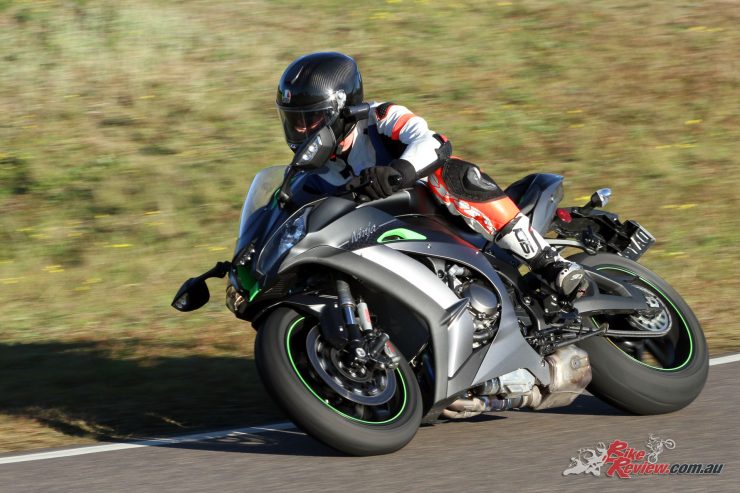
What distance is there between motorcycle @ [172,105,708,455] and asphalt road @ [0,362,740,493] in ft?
0.44

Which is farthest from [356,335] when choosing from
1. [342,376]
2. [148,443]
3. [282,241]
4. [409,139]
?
[148,443]

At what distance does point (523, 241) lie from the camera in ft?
18.8

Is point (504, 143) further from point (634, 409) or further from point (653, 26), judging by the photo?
point (634, 409)

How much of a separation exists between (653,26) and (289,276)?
9.72 metres

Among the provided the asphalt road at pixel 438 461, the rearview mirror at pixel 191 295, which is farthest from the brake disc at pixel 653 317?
the rearview mirror at pixel 191 295

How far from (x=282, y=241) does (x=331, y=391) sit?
2.24 feet

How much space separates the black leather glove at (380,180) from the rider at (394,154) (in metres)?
0.09

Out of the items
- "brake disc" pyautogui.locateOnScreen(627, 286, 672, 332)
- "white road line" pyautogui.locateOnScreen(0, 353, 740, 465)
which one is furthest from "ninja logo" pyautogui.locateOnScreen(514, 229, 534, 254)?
"white road line" pyautogui.locateOnScreen(0, 353, 740, 465)

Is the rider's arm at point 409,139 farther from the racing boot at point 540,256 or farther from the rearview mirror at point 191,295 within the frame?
the rearview mirror at point 191,295

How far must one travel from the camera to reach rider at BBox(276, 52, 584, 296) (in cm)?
545

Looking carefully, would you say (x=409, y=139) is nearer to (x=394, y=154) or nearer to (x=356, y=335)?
(x=394, y=154)

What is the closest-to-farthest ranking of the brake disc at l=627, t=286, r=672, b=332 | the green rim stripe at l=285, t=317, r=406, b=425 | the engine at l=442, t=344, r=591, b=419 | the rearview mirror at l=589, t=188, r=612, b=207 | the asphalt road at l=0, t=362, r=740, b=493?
the asphalt road at l=0, t=362, r=740, b=493
the green rim stripe at l=285, t=317, r=406, b=425
the engine at l=442, t=344, r=591, b=419
the brake disc at l=627, t=286, r=672, b=332
the rearview mirror at l=589, t=188, r=612, b=207

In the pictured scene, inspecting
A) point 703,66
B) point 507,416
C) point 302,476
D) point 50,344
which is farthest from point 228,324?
point 703,66

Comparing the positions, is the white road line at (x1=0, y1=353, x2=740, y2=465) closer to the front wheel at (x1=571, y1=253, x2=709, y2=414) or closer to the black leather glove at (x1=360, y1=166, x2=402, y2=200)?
the black leather glove at (x1=360, y1=166, x2=402, y2=200)
